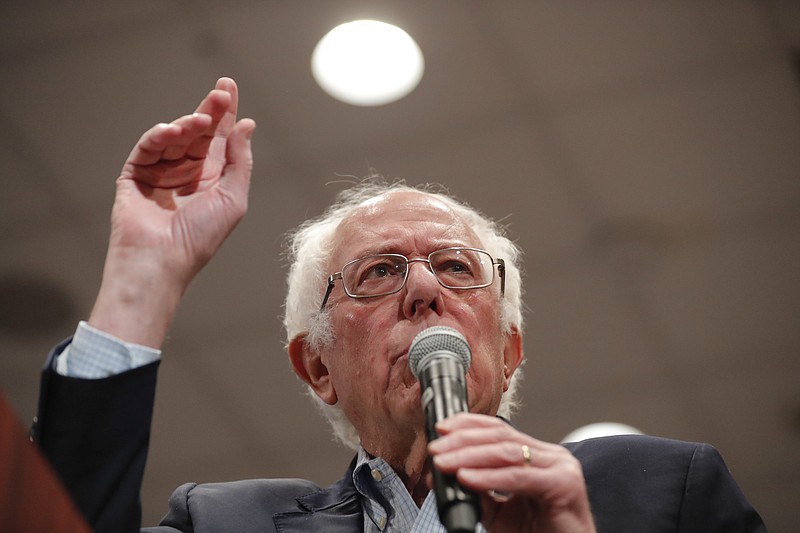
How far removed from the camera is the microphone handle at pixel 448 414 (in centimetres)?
129

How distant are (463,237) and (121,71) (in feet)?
6.50

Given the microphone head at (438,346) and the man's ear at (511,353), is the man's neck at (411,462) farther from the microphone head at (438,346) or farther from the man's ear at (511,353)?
the microphone head at (438,346)

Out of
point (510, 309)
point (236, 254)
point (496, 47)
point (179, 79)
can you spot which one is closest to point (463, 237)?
point (510, 309)

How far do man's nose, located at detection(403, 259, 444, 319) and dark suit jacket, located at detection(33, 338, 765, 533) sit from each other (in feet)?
1.26

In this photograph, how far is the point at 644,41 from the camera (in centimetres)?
384

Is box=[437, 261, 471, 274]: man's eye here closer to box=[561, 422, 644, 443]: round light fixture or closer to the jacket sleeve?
the jacket sleeve

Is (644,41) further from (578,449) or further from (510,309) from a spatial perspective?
(578,449)

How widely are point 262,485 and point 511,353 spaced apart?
654 mm

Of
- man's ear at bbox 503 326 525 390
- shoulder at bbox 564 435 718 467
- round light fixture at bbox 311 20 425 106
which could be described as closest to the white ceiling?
round light fixture at bbox 311 20 425 106

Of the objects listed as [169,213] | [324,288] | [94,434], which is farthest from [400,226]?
[94,434]

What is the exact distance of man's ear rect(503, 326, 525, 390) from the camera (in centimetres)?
246

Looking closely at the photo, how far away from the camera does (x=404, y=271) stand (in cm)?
230

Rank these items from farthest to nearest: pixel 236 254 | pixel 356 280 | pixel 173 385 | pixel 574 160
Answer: pixel 173 385
pixel 236 254
pixel 574 160
pixel 356 280

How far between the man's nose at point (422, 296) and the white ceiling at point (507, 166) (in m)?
1.80
